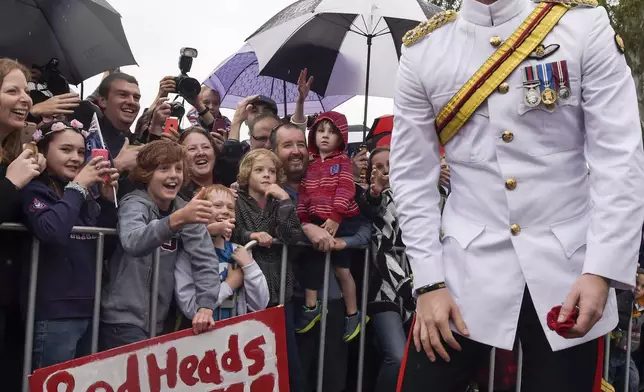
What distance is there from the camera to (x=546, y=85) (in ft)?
7.47

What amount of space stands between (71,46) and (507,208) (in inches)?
151

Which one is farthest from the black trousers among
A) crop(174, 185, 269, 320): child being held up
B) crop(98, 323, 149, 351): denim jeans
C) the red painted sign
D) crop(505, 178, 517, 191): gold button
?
crop(174, 185, 269, 320): child being held up

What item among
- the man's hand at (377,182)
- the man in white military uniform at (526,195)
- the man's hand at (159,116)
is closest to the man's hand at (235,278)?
the man's hand at (377,182)

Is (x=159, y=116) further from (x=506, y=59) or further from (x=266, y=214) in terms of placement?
(x=506, y=59)

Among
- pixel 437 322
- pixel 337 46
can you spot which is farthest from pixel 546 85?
pixel 337 46

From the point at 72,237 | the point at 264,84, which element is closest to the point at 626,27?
the point at 264,84

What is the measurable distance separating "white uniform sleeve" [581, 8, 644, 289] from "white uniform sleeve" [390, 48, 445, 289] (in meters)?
0.45

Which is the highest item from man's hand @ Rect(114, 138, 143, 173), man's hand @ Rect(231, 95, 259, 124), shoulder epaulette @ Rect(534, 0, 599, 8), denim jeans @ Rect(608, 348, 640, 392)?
shoulder epaulette @ Rect(534, 0, 599, 8)

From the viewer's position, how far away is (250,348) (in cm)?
416

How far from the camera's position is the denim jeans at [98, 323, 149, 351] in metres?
3.97

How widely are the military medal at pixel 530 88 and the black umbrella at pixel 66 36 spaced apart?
11.8 feet

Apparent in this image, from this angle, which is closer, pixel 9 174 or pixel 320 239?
pixel 9 174

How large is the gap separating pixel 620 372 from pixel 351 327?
7.35 feet

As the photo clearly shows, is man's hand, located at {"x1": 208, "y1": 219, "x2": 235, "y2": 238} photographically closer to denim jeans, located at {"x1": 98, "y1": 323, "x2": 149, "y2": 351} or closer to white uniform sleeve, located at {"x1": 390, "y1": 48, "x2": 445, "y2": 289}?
denim jeans, located at {"x1": 98, "y1": 323, "x2": 149, "y2": 351}
